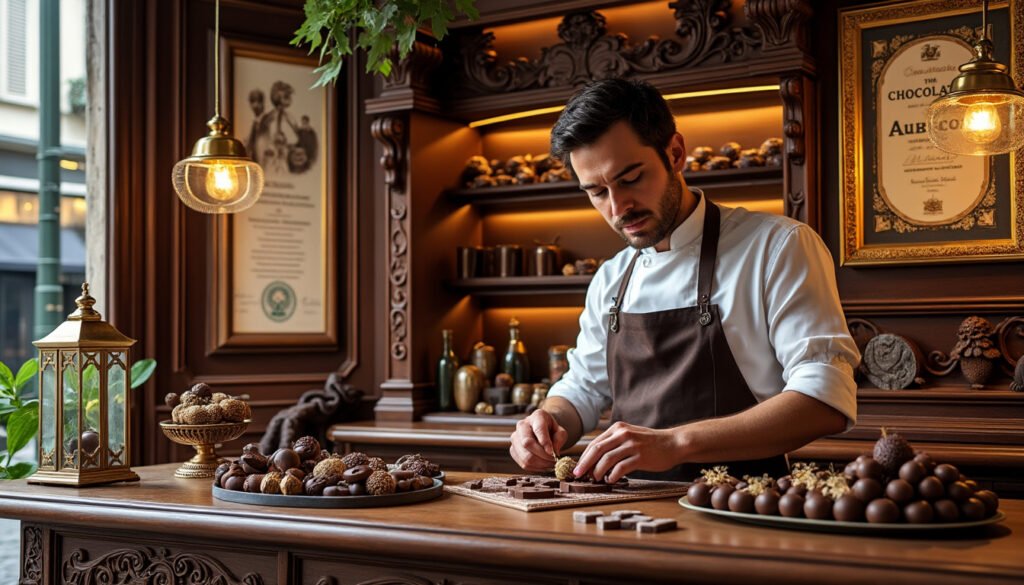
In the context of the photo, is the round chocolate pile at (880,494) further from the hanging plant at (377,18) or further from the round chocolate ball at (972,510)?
the hanging plant at (377,18)

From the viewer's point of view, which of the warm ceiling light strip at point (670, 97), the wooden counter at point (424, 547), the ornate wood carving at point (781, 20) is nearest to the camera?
the wooden counter at point (424, 547)

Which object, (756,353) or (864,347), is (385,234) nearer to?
(864,347)

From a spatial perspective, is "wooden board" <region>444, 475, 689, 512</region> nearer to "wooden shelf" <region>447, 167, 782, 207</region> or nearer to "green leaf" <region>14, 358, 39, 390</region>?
"green leaf" <region>14, 358, 39, 390</region>

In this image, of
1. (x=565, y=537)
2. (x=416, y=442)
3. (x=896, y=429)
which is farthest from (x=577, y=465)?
(x=416, y=442)

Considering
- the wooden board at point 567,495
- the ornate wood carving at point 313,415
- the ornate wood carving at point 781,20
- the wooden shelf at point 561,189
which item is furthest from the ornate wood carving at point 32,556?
the ornate wood carving at point 781,20

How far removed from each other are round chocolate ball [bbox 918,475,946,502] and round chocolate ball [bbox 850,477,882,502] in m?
0.06

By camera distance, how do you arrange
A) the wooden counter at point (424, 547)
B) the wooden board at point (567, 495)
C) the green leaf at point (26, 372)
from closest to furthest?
the wooden counter at point (424, 547) → the wooden board at point (567, 495) → the green leaf at point (26, 372)

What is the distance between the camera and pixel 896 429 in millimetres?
3879

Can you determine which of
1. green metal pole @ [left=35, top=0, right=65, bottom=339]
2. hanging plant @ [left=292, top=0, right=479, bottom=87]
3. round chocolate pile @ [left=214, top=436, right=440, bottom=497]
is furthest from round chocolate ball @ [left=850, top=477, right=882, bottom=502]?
green metal pole @ [left=35, top=0, right=65, bottom=339]

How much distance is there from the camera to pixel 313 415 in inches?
187

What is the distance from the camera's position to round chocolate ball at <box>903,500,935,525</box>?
166 cm

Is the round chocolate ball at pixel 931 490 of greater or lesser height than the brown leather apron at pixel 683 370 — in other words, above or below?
below

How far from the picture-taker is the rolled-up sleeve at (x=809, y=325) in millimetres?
2264

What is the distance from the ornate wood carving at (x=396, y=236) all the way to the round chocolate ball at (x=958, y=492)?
3.40m
